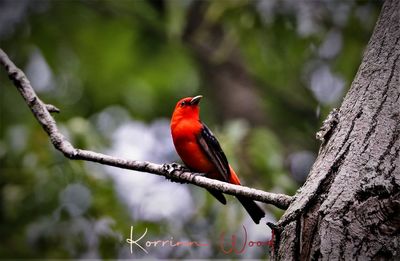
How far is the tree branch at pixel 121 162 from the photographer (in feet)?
9.12

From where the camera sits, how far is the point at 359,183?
8.21 ft

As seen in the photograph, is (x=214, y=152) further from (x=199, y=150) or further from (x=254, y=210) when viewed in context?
(x=254, y=210)

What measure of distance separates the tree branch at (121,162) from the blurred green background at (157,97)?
225 cm

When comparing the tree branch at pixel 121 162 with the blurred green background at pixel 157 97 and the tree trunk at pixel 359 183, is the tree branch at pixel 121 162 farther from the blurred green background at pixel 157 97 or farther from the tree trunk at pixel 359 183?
the blurred green background at pixel 157 97

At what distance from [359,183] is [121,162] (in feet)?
4.51

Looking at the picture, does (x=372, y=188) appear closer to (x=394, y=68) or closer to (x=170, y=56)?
(x=394, y=68)

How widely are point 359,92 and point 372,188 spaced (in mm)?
572

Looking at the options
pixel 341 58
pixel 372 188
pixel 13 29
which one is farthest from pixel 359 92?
pixel 13 29

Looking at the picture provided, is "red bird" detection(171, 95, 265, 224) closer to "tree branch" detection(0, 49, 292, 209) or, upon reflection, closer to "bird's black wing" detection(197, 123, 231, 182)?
"bird's black wing" detection(197, 123, 231, 182)

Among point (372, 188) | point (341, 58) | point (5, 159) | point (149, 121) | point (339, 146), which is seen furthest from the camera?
point (149, 121)

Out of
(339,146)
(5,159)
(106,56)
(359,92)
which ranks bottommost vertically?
(339,146)

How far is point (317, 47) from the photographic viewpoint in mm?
8562

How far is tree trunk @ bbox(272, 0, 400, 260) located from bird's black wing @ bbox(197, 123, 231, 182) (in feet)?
7.46

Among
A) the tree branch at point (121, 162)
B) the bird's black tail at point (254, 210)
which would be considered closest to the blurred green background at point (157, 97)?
the bird's black tail at point (254, 210)
